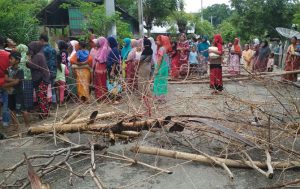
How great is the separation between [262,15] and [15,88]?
56.2 ft

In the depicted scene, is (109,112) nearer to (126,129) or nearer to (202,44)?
(126,129)

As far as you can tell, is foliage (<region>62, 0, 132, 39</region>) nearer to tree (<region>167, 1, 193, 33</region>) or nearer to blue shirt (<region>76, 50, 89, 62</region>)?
blue shirt (<region>76, 50, 89, 62</region>)

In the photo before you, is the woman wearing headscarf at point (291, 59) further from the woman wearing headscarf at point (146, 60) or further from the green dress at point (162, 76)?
the woman wearing headscarf at point (146, 60)

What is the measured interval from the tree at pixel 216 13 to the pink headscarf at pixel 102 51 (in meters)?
81.0

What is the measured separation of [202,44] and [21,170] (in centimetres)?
1104

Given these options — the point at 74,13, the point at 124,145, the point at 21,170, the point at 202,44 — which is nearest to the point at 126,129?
the point at 124,145

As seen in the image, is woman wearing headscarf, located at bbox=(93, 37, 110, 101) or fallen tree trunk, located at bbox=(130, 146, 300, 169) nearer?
fallen tree trunk, located at bbox=(130, 146, 300, 169)

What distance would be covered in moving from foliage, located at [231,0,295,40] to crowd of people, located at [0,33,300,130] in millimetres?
9823

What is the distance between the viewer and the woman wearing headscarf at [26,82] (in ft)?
21.9

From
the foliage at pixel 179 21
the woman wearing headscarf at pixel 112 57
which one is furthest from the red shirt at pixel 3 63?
the foliage at pixel 179 21

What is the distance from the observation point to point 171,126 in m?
4.59

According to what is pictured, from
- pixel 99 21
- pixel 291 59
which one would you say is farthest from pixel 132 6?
pixel 291 59

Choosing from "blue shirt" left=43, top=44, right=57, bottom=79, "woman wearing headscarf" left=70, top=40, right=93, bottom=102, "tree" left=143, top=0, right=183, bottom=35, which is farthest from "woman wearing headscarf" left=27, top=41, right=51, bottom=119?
"tree" left=143, top=0, right=183, bottom=35

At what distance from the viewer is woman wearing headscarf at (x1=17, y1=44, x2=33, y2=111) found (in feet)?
21.9
